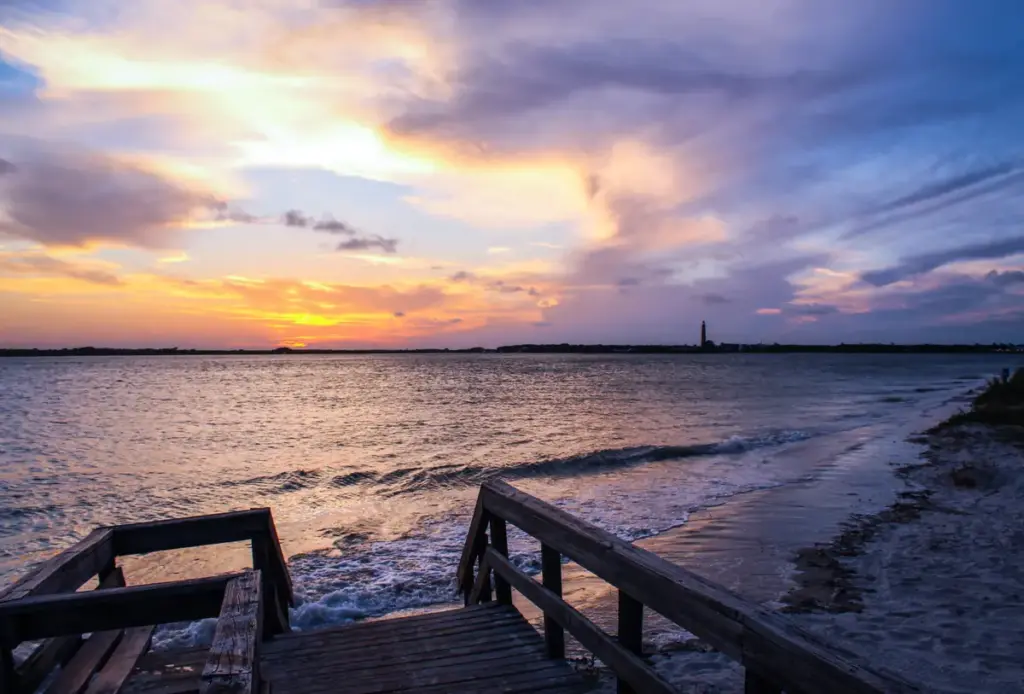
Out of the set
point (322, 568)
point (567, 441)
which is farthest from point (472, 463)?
point (322, 568)

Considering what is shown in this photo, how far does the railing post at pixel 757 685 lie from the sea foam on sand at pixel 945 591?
0.75m

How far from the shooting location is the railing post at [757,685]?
2475mm

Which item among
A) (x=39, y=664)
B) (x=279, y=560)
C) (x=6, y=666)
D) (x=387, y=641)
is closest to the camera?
(x=6, y=666)

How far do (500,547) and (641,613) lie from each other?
8.11 feet

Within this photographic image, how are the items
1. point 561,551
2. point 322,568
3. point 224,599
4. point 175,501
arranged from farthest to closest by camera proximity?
point 175,501, point 322,568, point 561,551, point 224,599

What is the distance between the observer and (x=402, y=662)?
4.69m

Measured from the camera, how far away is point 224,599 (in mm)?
3070

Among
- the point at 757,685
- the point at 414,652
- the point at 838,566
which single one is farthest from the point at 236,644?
the point at 838,566

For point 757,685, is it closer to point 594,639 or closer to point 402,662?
point 594,639

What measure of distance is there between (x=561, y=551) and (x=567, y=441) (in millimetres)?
21787

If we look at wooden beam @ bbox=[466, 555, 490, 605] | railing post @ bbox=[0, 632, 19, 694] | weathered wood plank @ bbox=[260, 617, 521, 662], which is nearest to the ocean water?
wooden beam @ bbox=[466, 555, 490, 605]

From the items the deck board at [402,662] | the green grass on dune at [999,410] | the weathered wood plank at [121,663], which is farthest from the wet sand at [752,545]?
the green grass on dune at [999,410]

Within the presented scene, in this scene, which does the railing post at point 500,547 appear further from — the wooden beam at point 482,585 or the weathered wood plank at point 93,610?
the weathered wood plank at point 93,610

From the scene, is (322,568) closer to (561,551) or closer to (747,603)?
(561,551)
